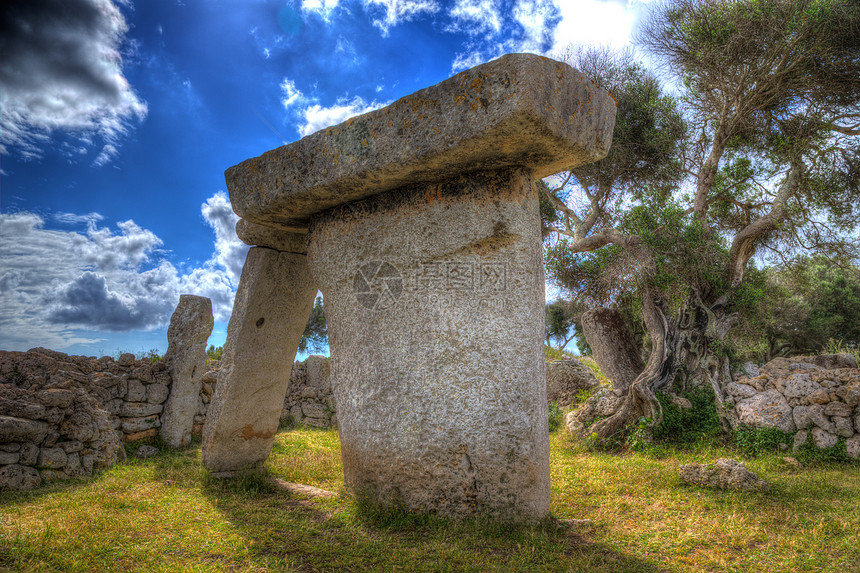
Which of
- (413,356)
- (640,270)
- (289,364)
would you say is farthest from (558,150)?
(640,270)

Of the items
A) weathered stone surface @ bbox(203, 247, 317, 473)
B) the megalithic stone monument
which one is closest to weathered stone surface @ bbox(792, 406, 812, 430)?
the megalithic stone monument

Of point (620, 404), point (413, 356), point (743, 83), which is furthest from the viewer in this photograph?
point (743, 83)

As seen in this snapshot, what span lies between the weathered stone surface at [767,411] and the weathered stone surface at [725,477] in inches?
109

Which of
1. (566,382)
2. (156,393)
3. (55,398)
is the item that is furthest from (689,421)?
(55,398)

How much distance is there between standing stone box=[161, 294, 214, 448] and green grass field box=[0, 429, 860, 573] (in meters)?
2.33

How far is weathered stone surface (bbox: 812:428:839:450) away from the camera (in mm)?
6969

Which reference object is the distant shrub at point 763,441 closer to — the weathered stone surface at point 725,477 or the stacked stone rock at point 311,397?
the weathered stone surface at point 725,477

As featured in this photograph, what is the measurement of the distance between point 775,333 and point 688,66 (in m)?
12.5

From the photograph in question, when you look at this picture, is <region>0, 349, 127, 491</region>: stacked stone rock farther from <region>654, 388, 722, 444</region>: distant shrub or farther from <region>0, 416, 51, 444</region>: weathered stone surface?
<region>654, 388, 722, 444</region>: distant shrub

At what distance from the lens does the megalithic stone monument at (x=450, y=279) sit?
3648 mm

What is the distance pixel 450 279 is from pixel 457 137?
1.11m

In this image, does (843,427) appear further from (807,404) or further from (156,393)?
(156,393)

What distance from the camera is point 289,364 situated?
6.17 metres

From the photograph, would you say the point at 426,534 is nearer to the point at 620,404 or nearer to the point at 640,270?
the point at 620,404
